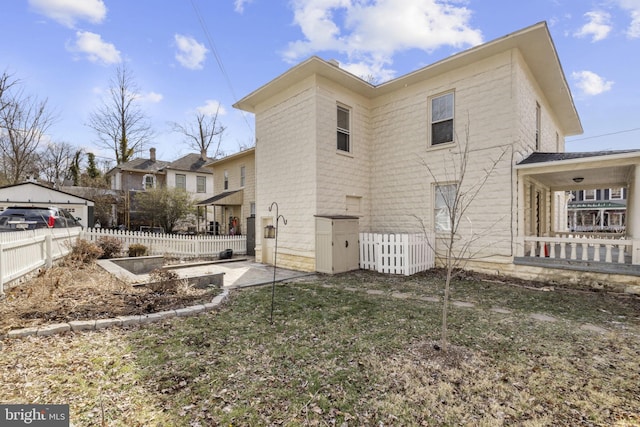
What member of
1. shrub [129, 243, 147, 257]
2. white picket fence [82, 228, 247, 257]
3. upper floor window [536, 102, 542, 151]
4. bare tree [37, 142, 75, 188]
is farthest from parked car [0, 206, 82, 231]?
bare tree [37, 142, 75, 188]

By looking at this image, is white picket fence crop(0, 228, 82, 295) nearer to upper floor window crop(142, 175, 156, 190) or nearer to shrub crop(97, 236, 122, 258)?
shrub crop(97, 236, 122, 258)

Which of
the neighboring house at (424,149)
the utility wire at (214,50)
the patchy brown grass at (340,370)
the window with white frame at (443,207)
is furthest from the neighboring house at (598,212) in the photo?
the utility wire at (214,50)

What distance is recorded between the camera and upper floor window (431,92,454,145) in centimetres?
960

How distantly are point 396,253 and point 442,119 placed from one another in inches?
188

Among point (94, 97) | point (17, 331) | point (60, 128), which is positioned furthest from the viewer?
point (94, 97)

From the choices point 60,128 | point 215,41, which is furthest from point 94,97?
point 215,41

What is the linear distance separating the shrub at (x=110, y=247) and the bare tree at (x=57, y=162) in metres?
33.4

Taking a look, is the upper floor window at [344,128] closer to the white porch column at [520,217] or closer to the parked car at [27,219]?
the white porch column at [520,217]

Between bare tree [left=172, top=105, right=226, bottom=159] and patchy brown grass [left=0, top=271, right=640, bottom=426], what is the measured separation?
31184 mm

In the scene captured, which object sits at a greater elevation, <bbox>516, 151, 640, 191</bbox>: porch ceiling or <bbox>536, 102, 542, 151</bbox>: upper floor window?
<bbox>536, 102, 542, 151</bbox>: upper floor window

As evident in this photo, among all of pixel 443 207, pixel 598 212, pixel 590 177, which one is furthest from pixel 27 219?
pixel 598 212

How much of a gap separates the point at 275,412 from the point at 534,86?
40.4 ft

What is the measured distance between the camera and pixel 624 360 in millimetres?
3494

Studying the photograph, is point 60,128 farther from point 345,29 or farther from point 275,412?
point 275,412
